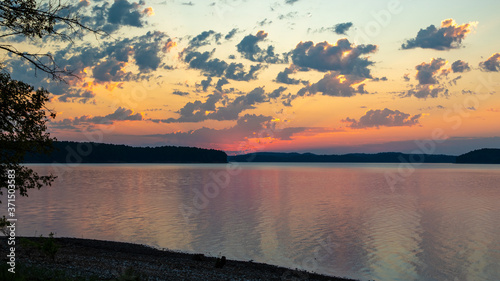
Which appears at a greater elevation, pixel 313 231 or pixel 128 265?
pixel 128 265

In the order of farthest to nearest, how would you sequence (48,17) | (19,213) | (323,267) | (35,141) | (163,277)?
(19,213)
(323,267)
(163,277)
(35,141)
(48,17)

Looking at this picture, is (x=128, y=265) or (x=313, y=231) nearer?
(x=128, y=265)

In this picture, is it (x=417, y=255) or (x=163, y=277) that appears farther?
(x=417, y=255)

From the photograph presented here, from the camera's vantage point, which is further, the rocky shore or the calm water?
the calm water

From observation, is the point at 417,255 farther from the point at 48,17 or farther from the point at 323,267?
the point at 48,17

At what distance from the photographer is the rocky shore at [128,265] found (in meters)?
19.3

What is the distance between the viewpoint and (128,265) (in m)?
23.1

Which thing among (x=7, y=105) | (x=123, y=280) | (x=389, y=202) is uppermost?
(x=7, y=105)

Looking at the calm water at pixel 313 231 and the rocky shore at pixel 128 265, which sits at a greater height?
the rocky shore at pixel 128 265

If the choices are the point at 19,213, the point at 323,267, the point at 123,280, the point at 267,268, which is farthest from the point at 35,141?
the point at 19,213

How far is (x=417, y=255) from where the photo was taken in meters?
34.7

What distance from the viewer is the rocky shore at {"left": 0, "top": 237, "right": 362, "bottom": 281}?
63.5ft

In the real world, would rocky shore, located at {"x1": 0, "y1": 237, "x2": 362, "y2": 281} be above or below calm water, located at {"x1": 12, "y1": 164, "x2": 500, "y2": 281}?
above

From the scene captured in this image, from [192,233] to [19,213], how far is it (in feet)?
103
